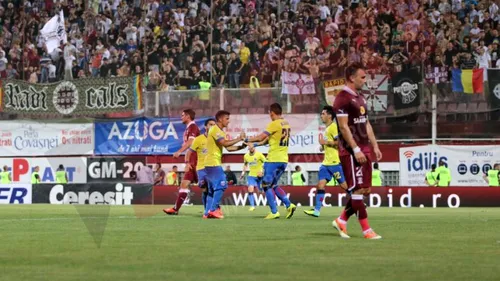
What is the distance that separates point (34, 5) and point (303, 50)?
15085mm

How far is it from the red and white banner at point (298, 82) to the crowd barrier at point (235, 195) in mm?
3593

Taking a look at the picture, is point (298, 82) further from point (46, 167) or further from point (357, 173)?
point (357, 173)

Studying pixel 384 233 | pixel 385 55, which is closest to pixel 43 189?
pixel 385 55

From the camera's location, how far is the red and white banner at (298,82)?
34.8m

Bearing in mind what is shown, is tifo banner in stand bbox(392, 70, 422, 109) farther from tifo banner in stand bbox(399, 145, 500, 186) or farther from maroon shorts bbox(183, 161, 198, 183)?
maroon shorts bbox(183, 161, 198, 183)

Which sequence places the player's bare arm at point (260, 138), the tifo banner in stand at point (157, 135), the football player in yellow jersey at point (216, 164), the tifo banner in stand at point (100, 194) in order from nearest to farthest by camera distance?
the player's bare arm at point (260, 138) → the football player in yellow jersey at point (216, 164) → the tifo banner in stand at point (157, 135) → the tifo banner in stand at point (100, 194)

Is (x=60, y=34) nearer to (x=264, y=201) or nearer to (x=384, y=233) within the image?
(x=264, y=201)

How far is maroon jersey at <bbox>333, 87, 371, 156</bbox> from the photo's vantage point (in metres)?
14.8

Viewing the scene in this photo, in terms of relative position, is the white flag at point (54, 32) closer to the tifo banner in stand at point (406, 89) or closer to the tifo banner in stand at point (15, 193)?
the tifo banner in stand at point (15, 193)

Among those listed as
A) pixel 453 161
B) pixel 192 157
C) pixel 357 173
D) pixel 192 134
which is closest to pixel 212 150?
pixel 192 157

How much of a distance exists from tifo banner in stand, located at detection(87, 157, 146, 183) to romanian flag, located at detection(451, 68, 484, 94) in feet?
41.2

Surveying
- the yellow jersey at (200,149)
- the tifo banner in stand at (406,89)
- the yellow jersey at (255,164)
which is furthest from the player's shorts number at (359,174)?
the tifo banner in stand at (406,89)

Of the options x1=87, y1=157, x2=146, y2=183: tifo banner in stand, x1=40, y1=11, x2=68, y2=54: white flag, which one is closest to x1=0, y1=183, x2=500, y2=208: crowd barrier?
x1=87, y1=157, x2=146, y2=183: tifo banner in stand

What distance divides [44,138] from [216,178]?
19800 mm
